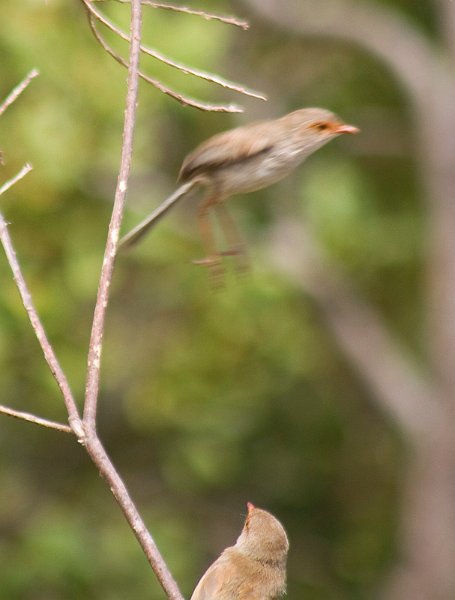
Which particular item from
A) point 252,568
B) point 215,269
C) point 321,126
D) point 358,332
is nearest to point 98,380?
point 215,269

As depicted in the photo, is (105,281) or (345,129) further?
(345,129)

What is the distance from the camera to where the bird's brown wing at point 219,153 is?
2.86 metres

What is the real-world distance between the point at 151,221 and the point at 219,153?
0.77 feet

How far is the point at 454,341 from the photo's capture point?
9844 mm

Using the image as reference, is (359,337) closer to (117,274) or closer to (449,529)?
(449,529)

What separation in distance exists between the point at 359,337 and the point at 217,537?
7.06ft

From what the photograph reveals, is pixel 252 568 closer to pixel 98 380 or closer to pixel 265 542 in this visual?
pixel 265 542

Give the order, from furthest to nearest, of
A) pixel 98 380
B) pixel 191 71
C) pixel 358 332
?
pixel 358 332
pixel 191 71
pixel 98 380

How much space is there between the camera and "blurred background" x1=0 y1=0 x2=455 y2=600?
773 centimetres

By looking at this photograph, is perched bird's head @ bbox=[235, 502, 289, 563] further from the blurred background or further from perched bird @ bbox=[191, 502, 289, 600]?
the blurred background

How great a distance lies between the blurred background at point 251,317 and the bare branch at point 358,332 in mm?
21

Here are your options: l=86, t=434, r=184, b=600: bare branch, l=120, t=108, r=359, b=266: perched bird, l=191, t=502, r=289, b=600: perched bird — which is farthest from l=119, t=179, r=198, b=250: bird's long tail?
l=191, t=502, r=289, b=600: perched bird

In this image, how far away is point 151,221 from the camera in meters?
2.80

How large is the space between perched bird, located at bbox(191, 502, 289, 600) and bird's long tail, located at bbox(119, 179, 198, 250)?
1.44 meters
